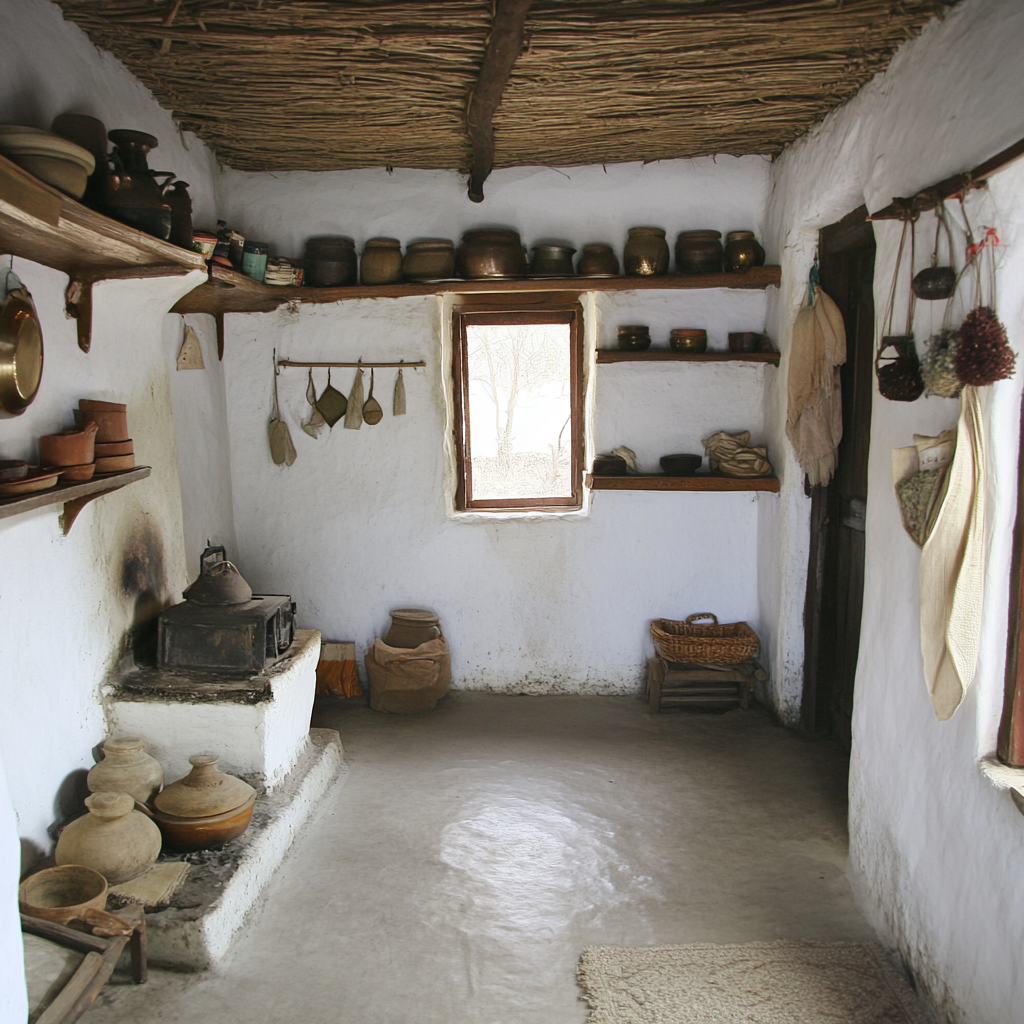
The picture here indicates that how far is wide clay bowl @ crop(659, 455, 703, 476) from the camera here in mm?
4016

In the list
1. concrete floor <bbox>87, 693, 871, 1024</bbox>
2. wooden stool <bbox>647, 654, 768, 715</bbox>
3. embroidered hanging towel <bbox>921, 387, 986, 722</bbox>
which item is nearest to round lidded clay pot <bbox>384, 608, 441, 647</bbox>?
concrete floor <bbox>87, 693, 871, 1024</bbox>

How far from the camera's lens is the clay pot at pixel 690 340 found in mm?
3943

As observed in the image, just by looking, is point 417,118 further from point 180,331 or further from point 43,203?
point 43,203

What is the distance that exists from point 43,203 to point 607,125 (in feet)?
7.70

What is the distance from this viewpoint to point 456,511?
434 cm

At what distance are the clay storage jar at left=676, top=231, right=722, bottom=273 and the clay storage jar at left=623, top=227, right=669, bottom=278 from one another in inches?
4.0

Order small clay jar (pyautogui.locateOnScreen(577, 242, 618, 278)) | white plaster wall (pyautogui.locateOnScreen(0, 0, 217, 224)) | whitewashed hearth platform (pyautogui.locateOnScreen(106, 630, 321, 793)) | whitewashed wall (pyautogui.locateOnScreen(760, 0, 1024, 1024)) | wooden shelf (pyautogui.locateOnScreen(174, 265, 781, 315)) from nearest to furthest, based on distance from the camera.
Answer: whitewashed wall (pyautogui.locateOnScreen(760, 0, 1024, 1024)) → white plaster wall (pyautogui.locateOnScreen(0, 0, 217, 224)) → whitewashed hearth platform (pyautogui.locateOnScreen(106, 630, 321, 793)) → wooden shelf (pyautogui.locateOnScreen(174, 265, 781, 315)) → small clay jar (pyautogui.locateOnScreen(577, 242, 618, 278))

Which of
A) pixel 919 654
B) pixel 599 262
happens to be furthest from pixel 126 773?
pixel 599 262

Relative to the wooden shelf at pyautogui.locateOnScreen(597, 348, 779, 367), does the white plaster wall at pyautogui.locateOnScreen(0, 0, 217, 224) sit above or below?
above

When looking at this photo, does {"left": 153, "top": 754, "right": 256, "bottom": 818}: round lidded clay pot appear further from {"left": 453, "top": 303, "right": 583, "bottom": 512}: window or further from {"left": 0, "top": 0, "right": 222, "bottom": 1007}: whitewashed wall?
{"left": 453, "top": 303, "right": 583, "bottom": 512}: window

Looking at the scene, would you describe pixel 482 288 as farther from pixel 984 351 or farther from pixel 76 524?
pixel 984 351

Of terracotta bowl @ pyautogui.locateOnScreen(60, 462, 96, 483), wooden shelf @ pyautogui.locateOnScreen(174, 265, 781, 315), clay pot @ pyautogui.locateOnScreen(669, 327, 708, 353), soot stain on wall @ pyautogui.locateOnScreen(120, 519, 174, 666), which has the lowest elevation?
soot stain on wall @ pyautogui.locateOnScreen(120, 519, 174, 666)

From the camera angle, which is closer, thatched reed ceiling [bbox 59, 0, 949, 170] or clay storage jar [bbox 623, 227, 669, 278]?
thatched reed ceiling [bbox 59, 0, 949, 170]

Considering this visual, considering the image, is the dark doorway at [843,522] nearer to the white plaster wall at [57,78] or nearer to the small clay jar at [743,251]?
the small clay jar at [743,251]
